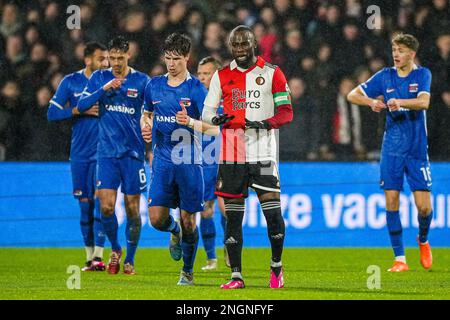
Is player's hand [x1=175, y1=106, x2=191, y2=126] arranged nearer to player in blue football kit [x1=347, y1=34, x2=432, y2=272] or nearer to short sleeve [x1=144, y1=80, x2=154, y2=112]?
short sleeve [x1=144, y1=80, x2=154, y2=112]

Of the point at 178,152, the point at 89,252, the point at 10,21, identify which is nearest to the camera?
the point at 178,152

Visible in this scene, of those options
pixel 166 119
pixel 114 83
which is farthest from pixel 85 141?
pixel 166 119

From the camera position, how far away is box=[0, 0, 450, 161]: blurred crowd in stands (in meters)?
14.2

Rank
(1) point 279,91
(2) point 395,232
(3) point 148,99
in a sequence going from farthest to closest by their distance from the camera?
(2) point 395,232
(3) point 148,99
(1) point 279,91

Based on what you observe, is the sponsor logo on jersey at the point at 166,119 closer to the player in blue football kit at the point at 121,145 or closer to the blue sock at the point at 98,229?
the player in blue football kit at the point at 121,145

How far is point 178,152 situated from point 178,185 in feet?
0.94

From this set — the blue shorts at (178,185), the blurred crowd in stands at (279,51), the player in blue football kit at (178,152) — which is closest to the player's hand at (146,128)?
the player in blue football kit at (178,152)

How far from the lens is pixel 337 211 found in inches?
545

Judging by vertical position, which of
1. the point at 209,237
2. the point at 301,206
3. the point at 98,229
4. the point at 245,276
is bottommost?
the point at 245,276

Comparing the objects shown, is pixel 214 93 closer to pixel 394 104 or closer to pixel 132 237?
pixel 132 237

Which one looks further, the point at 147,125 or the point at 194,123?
the point at 147,125

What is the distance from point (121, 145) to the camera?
408 inches

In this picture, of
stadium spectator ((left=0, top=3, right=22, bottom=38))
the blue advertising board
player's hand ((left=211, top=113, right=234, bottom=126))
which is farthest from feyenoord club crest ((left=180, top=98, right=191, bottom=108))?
stadium spectator ((left=0, top=3, right=22, bottom=38))
